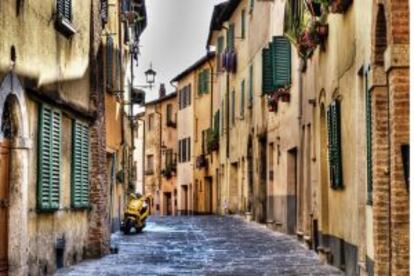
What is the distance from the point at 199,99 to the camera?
51.8m

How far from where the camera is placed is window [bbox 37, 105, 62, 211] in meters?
13.5

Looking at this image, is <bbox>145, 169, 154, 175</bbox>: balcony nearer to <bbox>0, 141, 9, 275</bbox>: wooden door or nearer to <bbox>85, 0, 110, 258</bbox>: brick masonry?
<bbox>85, 0, 110, 258</bbox>: brick masonry

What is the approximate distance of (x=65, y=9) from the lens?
15.0 m

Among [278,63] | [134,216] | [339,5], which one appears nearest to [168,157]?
[134,216]

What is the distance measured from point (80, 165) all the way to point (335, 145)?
14.6 ft

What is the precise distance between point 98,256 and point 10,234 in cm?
538

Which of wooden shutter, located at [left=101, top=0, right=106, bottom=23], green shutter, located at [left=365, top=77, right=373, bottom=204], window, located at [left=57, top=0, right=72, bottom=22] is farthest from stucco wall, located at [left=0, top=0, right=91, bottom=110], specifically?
green shutter, located at [left=365, top=77, right=373, bottom=204]

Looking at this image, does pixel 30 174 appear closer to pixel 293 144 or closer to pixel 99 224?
pixel 99 224

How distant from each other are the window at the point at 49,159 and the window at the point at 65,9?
58.0 inches

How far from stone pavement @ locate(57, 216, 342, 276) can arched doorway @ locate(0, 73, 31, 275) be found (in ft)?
7.30

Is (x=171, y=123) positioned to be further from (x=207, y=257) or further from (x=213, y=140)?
(x=207, y=257)

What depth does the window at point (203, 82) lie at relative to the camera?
162ft

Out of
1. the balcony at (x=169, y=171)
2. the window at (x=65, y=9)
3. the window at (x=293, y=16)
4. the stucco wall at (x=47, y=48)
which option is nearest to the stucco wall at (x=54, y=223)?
the stucco wall at (x=47, y=48)

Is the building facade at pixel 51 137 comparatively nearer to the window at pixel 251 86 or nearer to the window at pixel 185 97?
Answer: the window at pixel 251 86
